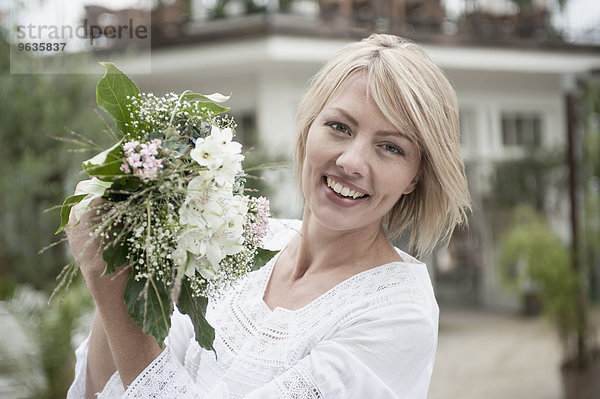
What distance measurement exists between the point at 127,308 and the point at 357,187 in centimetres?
60

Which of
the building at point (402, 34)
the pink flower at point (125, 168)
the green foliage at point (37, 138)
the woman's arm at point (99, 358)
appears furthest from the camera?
the building at point (402, 34)

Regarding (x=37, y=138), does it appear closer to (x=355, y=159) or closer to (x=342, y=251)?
(x=342, y=251)

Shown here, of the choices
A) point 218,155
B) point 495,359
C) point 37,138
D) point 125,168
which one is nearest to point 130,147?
point 125,168

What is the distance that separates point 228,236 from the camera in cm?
140

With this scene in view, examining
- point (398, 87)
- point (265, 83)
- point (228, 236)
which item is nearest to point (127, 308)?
point (228, 236)

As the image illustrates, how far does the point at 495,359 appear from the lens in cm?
858

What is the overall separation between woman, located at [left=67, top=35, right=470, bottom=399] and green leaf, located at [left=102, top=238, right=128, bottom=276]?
0.06m

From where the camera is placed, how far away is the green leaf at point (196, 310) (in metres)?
1.44

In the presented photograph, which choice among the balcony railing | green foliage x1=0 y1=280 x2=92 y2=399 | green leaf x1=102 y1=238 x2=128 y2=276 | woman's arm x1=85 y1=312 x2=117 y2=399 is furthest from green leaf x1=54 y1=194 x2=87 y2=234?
the balcony railing

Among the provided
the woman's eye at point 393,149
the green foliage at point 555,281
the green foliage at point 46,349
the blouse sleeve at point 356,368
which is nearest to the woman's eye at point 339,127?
the woman's eye at point 393,149

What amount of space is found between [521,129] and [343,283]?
10.3 meters

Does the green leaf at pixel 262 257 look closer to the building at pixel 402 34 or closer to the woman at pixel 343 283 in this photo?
the woman at pixel 343 283

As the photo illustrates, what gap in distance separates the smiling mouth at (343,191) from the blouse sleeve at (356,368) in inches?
11.2

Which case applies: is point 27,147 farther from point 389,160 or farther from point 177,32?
point 389,160
